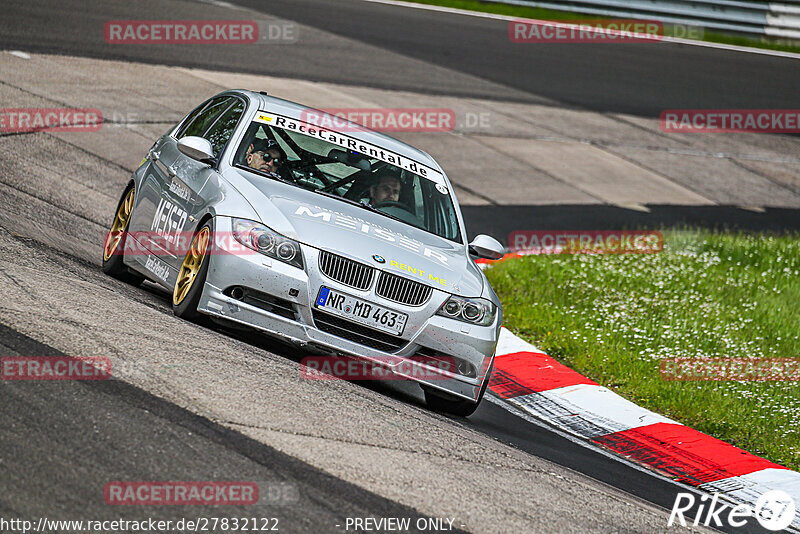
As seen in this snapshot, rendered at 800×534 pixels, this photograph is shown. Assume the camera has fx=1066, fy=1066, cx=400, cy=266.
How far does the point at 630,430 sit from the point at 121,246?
12.9ft

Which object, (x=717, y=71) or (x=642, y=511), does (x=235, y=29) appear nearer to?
(x=717, y=71)

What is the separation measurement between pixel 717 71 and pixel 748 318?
15479mm

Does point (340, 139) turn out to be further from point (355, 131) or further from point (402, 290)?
point (402, 290)

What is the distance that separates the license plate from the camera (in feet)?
20.7

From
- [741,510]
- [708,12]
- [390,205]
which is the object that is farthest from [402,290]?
[708,12]

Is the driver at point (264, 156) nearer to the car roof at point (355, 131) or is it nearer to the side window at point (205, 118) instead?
the car roof at point (355, 131)

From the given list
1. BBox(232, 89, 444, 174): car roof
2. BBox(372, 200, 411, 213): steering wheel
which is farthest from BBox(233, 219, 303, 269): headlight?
BBox(232, 89, 444, 174): car roof

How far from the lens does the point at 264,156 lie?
290 inches

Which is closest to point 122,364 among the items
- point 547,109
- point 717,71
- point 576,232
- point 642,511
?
point 642,511

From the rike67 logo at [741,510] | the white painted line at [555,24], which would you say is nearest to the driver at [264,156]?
the rike67 logo at [741,510]

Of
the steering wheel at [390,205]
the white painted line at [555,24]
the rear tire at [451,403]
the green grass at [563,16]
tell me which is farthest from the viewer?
the green grass at [563,16]

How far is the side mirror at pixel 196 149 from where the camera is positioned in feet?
23.3

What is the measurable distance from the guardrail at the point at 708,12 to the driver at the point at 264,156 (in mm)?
21052

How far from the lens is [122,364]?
533cm
